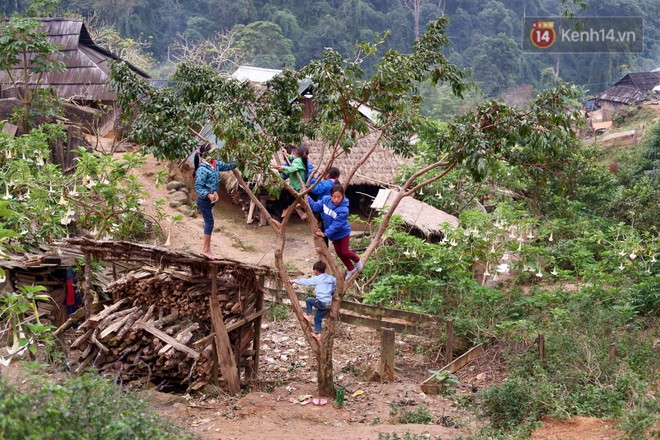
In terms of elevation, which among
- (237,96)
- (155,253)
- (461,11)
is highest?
(461,11)

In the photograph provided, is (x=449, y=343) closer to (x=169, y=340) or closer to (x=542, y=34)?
(x=169, y=340)

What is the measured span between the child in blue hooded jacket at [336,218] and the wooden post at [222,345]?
1.36 meters

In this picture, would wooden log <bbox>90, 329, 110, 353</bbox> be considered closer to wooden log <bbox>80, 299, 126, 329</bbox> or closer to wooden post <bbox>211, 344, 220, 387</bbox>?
wooden log <bbox>80, 299, 126, 329</bbox>

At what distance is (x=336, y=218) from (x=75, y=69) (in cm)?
1907

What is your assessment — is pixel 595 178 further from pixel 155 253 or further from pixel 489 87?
pixel 489 87

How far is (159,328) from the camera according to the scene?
8.85m

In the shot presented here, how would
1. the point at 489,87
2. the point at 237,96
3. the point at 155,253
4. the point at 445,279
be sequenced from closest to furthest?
1. the point at 155,253
2. the point at 237,96
3. the point at 445,279
4. the point at 489,87

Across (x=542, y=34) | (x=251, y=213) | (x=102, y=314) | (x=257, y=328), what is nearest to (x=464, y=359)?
(x=257, y=328)

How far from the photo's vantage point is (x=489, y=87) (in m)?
42.4

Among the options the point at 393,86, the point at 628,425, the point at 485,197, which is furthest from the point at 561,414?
the point at 485,197

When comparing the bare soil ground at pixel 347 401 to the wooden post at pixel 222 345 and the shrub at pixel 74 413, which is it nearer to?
the wooden post at pixel 222 345

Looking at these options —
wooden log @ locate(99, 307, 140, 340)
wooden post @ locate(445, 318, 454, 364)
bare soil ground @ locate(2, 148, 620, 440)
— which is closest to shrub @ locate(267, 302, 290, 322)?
bare soil ground @ locate(2, 148, 620, 440)

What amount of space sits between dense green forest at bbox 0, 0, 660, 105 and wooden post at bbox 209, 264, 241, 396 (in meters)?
29.2

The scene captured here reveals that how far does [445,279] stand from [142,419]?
7.73 m
